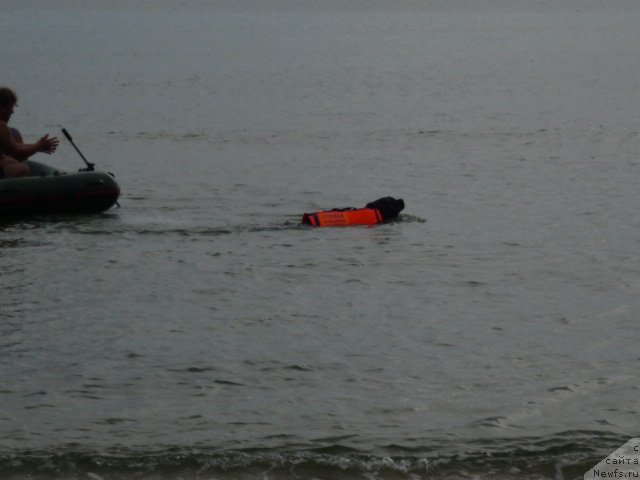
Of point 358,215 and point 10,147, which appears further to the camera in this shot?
point 358,215

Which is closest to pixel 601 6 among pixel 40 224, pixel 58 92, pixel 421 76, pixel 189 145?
pixel 421 76

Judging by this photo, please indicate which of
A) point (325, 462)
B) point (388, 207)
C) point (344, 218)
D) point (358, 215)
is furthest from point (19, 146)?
point (325, 462)

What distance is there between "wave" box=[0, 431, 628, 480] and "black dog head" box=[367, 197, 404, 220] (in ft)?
26.0

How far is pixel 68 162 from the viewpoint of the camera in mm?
22141

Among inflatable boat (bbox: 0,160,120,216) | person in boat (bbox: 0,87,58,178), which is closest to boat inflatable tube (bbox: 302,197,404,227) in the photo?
inflatable boat (bbox: 0,160,120,216)

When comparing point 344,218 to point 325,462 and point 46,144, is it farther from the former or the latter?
point 325,462

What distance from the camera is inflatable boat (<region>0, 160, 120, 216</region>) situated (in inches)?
573

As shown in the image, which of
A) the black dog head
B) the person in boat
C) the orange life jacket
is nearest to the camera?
the person in boat

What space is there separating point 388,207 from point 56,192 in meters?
4.12

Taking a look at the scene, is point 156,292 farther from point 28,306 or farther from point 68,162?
point 68,162

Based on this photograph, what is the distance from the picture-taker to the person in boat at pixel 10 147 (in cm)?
1455

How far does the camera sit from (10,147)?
1467 centimetres

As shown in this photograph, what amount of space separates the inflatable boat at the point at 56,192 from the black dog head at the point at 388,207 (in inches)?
131

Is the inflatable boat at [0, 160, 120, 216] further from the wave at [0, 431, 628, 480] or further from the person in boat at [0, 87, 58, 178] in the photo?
the wave at [0, 431, 628, 480]
